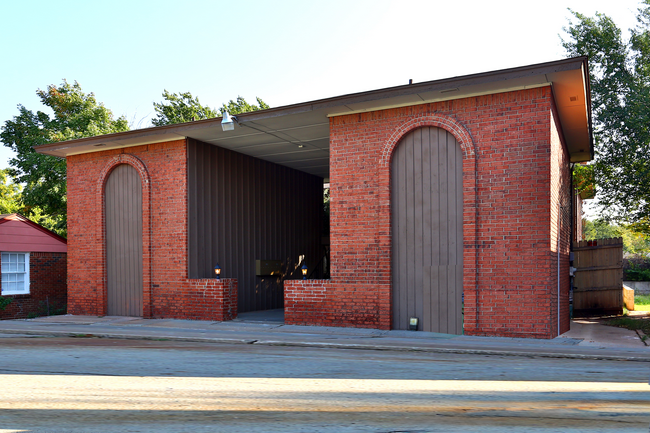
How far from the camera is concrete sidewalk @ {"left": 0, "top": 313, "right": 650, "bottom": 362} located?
944 cm

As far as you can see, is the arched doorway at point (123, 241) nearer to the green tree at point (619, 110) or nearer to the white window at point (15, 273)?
the white window at point (15, 273)

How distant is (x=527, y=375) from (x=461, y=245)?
4233mm

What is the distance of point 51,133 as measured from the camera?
1029 inches

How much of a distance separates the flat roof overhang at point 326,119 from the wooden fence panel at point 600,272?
2.81 meters

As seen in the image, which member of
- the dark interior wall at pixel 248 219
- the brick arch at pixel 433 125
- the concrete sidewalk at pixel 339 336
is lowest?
the concrete sidewalk at pixel 339 336

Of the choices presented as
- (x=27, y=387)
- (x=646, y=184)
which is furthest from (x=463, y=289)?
(x=646, y=184)

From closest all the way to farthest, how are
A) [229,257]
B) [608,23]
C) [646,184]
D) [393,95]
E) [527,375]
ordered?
[527,375] < [393,95] < [229,257] < [646,184] < [608,23]

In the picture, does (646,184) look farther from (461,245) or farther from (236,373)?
(236,373)

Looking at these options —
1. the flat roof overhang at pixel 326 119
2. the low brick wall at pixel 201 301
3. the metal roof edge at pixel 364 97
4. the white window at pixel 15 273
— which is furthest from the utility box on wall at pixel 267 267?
the white window at pixel 15 273

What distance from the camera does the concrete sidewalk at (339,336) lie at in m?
9.44

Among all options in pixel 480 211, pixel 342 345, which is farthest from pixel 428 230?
pixel 342 345

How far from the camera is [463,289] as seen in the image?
11.1m

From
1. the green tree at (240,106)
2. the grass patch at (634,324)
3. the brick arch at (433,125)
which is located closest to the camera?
the brick arch at (433,125)

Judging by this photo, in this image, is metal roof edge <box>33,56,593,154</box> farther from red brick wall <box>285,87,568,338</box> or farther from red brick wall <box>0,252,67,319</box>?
red brick wall <box>0,252,67,319</box>
